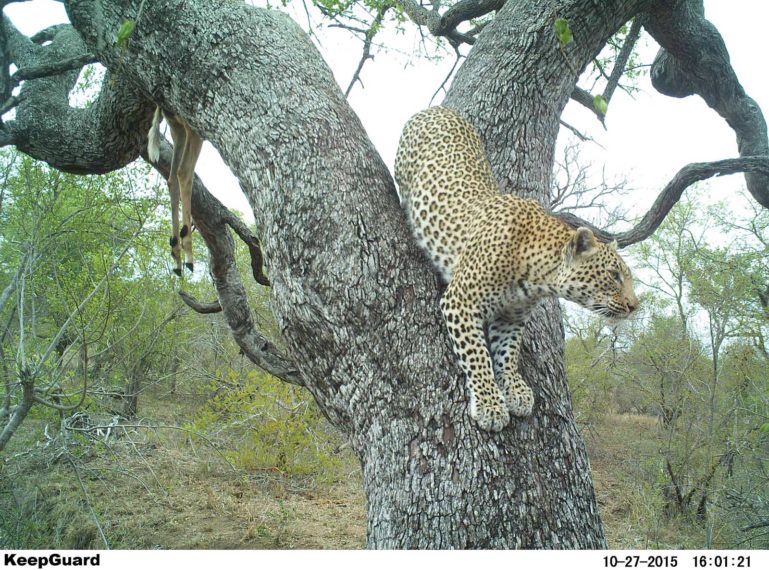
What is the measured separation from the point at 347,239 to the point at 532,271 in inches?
38.7

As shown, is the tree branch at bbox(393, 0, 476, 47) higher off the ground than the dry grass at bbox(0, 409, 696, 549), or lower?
higher

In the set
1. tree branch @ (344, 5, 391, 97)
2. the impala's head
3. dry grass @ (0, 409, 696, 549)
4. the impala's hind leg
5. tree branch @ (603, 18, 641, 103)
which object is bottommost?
dry grass @ (0, 409, 696, 549)

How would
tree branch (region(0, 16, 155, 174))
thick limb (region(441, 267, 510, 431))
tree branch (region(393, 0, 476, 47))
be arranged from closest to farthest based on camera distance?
thick limb (region(441, 267, 510, 431))
tree branch (region(0, 16, 155, 174))
tree branch (region(393, 0, 476, 47))

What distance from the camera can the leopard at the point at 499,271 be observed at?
8.28 ft

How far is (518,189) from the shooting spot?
3.58 meters

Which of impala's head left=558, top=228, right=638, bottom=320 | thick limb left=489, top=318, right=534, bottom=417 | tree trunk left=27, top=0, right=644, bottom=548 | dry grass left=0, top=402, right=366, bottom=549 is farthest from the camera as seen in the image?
dry grass left=0, top=402, right=366, bottom=549

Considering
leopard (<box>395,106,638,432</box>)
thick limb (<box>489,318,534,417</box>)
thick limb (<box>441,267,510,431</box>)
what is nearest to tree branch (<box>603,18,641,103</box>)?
leopard (<box>395,106,638,432</box>)

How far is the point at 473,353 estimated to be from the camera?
2.52 metres

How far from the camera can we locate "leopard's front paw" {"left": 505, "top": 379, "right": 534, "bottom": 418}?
2395 millimetres

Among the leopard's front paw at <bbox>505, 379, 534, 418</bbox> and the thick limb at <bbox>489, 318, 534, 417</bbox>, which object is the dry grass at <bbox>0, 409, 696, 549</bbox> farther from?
the leopard's front paw at <bbox>505, 379, 534, 418</bbox>

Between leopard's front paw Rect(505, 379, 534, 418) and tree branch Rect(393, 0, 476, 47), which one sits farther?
tree branch Rect(393, 0, 476, 47)

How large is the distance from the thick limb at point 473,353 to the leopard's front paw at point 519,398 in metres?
0.06

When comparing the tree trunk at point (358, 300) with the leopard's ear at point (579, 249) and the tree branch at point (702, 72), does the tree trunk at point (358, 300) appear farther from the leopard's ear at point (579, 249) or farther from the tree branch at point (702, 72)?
the tree branch at point (702, 72)

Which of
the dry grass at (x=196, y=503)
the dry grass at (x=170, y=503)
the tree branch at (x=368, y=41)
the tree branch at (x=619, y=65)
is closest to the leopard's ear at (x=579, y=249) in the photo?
the tree branch at (x=619, y=65)
